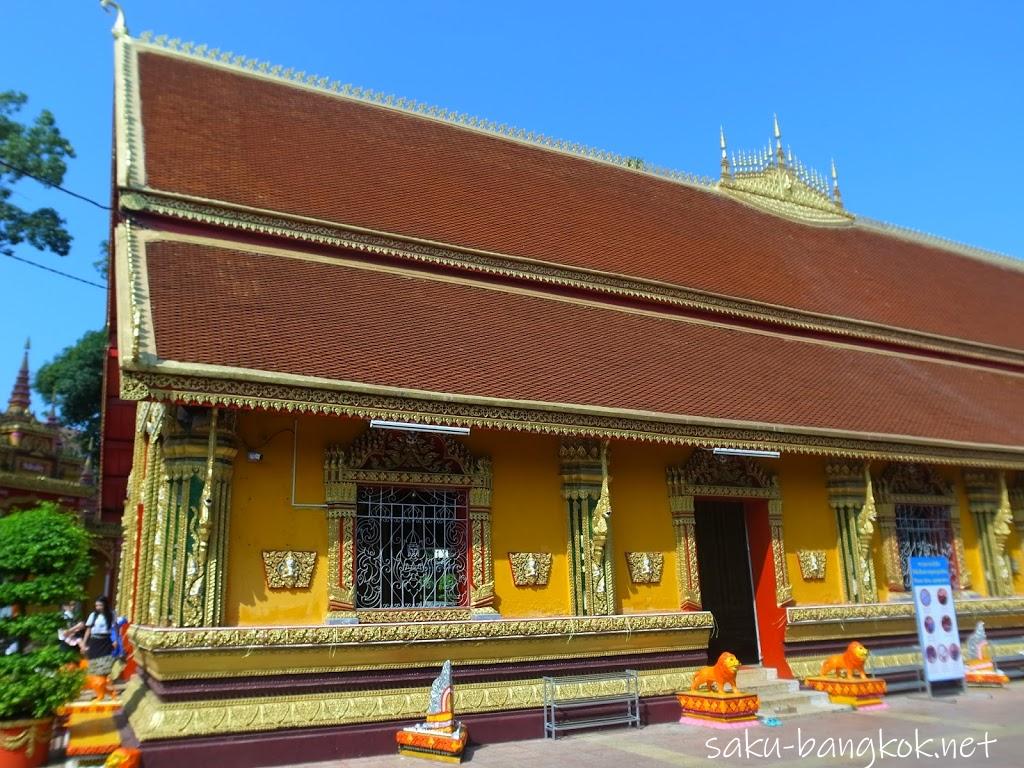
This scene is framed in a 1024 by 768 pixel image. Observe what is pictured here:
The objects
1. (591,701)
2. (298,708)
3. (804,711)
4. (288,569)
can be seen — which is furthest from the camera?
(804,711)

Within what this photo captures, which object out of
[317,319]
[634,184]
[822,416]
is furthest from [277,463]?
→ [634,184]

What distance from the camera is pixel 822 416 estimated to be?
34.0 ft

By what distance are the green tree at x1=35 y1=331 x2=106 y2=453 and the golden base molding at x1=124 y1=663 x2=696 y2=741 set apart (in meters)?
24.5

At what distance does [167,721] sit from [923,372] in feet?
39.4

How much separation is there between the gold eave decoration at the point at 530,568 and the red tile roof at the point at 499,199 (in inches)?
151

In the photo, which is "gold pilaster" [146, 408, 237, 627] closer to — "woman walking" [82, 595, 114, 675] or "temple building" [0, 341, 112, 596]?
"woman walking" [82, 595, 114, 675]

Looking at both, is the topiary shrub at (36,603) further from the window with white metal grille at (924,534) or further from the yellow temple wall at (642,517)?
the window with white metal grille at (924,534)

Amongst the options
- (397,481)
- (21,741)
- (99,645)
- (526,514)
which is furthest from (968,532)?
(99,645)

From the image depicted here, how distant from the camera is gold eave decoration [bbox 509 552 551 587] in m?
8.48

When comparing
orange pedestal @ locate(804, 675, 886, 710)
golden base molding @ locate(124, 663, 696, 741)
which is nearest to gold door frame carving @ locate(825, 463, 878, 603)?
orange pedestal @ locate(804, 675, 886, 710)

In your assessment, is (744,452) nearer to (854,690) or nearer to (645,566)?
(645,566)

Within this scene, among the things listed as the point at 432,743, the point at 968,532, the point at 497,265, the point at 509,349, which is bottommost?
the point at 432,743

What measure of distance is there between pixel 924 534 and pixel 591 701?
6.36 meters

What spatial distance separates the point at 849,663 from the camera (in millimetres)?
9602
